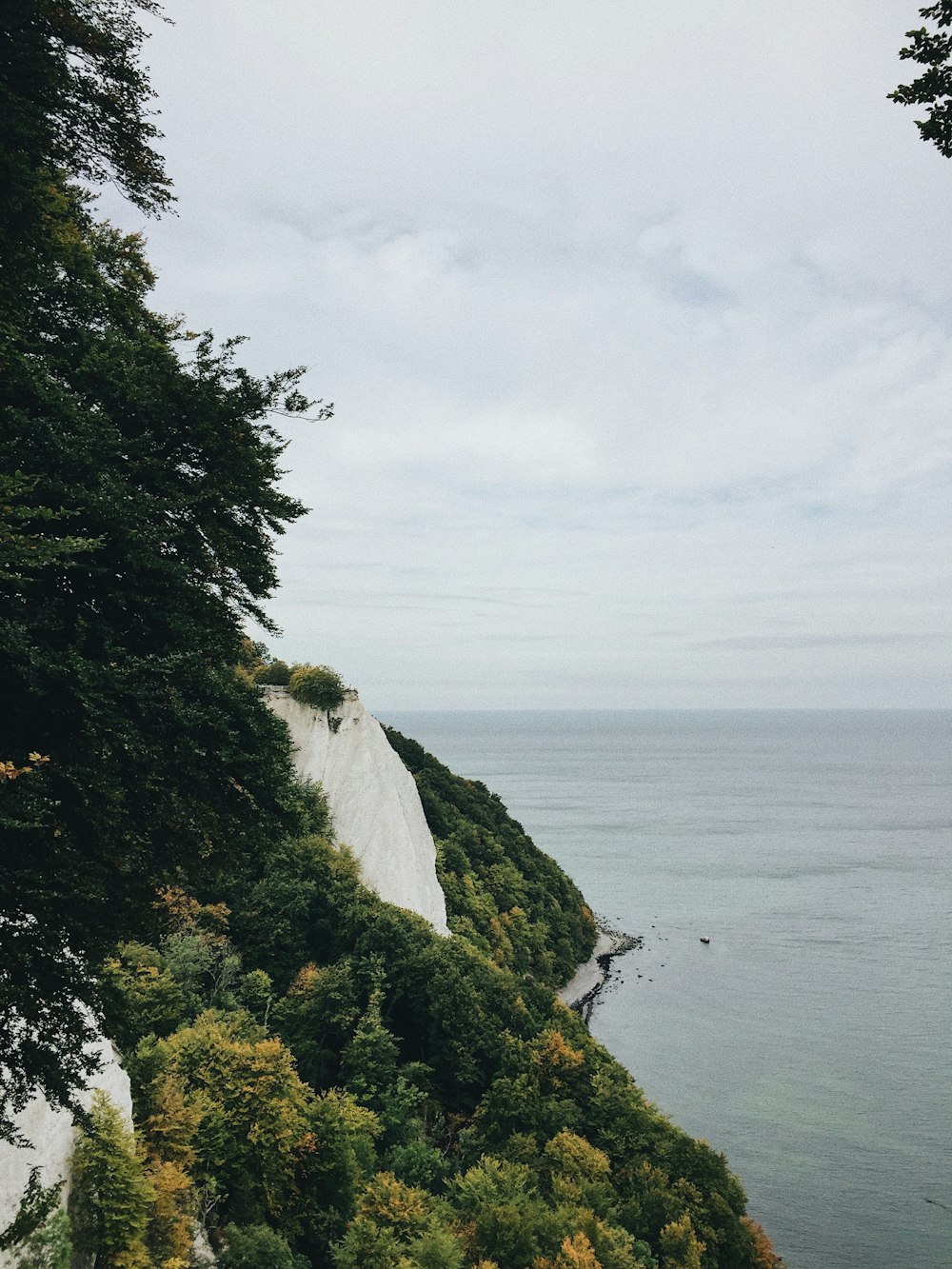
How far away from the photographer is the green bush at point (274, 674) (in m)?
49.3

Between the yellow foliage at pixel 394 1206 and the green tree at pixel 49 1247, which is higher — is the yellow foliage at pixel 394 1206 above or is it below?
below

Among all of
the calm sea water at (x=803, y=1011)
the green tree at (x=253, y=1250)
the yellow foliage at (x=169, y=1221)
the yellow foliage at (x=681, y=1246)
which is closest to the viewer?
the yellow foliage at (x=169, y=1221)

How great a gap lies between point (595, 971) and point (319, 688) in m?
39.1

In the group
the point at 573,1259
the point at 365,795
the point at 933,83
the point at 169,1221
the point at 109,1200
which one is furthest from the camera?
the point at 365,795

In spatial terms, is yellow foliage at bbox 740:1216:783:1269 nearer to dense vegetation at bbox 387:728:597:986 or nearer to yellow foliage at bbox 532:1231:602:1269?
yellow foliage at bbox 532:1231:602:1269

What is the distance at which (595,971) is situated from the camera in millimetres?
64375

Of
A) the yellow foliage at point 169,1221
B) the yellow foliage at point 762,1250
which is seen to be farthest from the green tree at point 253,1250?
the yellow foliage at point 762,1250

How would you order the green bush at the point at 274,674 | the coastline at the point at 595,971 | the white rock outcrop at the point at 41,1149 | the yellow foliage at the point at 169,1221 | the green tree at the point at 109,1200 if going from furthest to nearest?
the coastline at the point at 595,971 < the green bush at the point at 274,674 < the yellow foliage at the point at 169,1221 < the green tree at the point at 109,1200 < the white rock outcrop at the point at 41,1149

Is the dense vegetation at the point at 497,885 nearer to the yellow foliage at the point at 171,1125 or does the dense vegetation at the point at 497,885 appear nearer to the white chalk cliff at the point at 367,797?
the white chalk cliff at the point at 367,797

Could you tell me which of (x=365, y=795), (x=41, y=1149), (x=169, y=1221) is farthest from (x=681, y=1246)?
(x=365, y=795)

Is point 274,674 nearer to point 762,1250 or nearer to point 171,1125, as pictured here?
point 171,1125

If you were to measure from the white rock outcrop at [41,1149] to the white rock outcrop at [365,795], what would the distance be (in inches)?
1091

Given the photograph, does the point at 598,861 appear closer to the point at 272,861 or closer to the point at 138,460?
the point at 272,861

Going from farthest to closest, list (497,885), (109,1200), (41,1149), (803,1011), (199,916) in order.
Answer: (497,885) → (803,1011) → (199,916) → (109,1200) → (41,1149)
